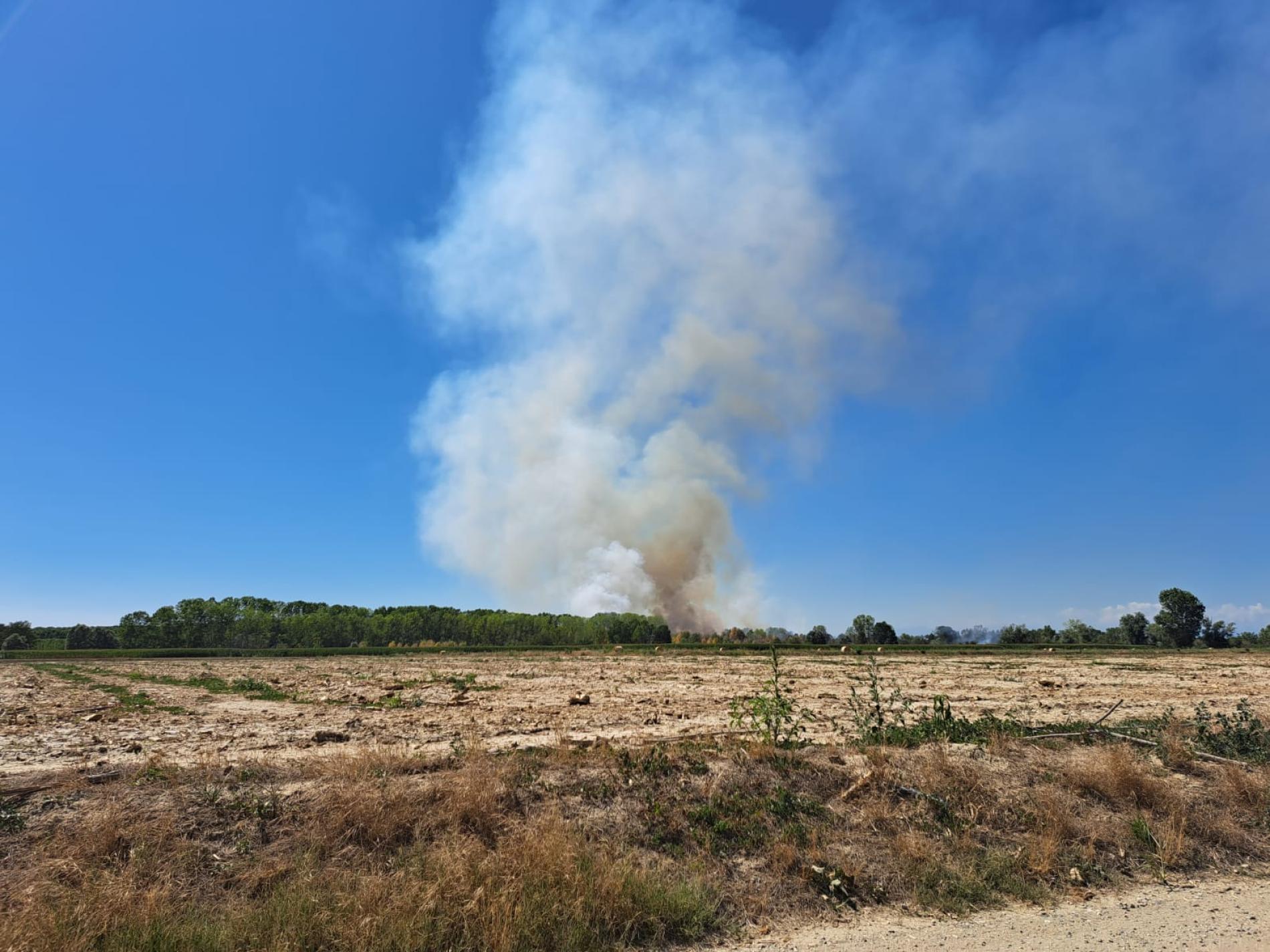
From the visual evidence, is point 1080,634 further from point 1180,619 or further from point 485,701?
point 485,701

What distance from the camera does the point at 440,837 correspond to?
8516 millimetres

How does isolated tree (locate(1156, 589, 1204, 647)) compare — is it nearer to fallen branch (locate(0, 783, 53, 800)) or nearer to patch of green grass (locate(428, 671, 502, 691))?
patch of green grass (locate(428, 671, 502, 691))

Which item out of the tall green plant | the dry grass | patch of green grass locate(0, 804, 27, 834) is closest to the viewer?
the dry grass

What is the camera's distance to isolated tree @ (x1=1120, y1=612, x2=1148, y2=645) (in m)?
123

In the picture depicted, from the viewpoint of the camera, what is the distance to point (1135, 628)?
124 metres

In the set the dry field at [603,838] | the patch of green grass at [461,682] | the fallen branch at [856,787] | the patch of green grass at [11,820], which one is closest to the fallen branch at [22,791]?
the dry field at [603,838]

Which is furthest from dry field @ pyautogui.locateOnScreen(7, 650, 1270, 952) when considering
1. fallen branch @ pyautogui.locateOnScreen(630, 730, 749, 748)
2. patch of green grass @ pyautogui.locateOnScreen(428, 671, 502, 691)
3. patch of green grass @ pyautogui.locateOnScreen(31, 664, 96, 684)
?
patch of green grass @ pyautogui.locateOnScreen(31, 664, 96, 684)

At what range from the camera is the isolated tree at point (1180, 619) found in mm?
112750

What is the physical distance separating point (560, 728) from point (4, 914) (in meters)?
11.1

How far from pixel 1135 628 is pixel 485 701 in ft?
487

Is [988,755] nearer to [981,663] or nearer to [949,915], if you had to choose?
[949,915]

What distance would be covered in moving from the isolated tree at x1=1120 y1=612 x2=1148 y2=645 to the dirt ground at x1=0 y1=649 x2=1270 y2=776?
9207 centimetres

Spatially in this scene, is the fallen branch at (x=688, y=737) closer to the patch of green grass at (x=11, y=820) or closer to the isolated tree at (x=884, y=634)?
the patch of green grass at (x=11, y=820)

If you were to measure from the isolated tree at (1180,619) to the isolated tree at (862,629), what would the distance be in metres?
53.2
